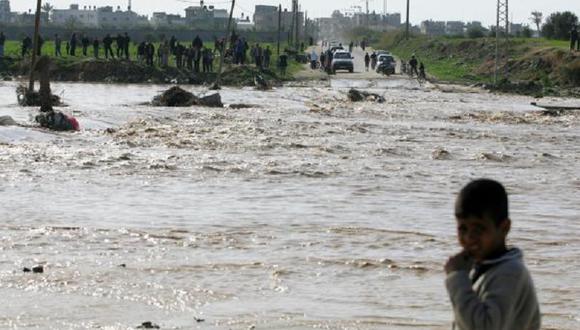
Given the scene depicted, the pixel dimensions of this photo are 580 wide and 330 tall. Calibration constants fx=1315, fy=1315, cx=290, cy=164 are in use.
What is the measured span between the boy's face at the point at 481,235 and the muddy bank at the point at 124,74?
5594 centimetres

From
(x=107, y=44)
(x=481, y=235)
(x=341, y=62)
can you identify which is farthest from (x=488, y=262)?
(x=341, y=62)

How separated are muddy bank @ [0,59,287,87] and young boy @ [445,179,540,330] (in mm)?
55935

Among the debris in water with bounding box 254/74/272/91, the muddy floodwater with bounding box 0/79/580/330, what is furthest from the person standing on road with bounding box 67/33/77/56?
the muddy floodwater with bounding box 0/79/580/330

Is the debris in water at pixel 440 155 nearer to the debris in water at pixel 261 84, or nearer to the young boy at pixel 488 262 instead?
the young boy at pixel 488 262

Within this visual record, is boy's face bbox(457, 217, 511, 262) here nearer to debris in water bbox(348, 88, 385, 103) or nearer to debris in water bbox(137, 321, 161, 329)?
debris in water bbox(137, 321, 161, 329)

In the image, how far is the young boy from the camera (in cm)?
421

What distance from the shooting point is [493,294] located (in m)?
4.24

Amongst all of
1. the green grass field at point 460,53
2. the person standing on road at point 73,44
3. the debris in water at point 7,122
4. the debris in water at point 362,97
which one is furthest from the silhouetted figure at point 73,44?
the debris in water at point 7,122

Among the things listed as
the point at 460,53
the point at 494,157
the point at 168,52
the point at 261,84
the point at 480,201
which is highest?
the point at 460,53

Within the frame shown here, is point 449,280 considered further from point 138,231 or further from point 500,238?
point 138,231

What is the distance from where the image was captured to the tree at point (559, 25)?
4294 inches

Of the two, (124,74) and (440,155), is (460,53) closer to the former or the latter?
(124,74)

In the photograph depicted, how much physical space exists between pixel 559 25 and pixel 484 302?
110 meters

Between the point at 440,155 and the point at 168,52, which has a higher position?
the point at 168,52
